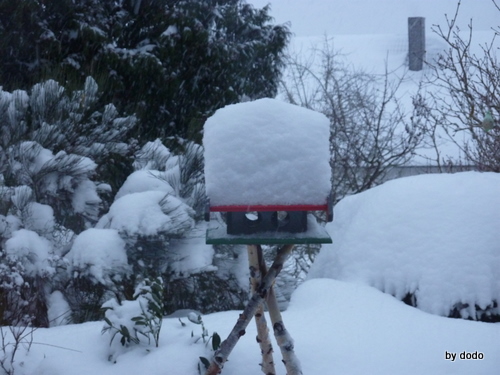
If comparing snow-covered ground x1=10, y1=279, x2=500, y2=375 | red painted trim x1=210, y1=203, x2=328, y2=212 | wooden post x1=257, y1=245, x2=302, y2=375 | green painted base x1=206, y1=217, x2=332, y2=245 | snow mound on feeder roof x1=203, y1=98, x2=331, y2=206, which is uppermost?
snow mound on feeder roof x1=203, y1=98, x2=331, y2=206

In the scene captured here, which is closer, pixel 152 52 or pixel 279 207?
pixel 279 207

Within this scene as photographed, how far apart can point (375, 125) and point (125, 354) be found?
760 centimetres

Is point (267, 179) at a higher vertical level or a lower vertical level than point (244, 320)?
higher

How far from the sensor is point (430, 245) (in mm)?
3980

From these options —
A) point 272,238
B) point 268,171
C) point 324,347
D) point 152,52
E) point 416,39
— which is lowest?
point 324,347

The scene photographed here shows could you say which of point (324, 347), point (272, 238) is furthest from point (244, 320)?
point (324, 347)

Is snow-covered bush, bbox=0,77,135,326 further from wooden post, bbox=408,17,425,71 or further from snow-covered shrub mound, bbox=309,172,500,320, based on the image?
wooden post, bbox=408,17,425,71

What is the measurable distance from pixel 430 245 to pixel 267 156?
2.16m

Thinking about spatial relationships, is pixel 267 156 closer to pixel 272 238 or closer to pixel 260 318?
pixel 272 238

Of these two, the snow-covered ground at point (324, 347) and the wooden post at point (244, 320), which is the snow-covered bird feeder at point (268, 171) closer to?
the wooden post at point (244, 320)

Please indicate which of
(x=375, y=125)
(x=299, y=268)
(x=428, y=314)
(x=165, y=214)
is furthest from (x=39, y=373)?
(x=375, y=125)

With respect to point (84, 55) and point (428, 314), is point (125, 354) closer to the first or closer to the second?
point (428, 314)

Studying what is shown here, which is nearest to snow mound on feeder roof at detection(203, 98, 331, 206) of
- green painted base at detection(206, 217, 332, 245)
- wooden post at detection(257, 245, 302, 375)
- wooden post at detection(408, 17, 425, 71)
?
green painted base at detection(206, 217, 332, 245)

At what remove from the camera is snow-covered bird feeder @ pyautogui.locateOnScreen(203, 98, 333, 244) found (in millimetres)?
2182
